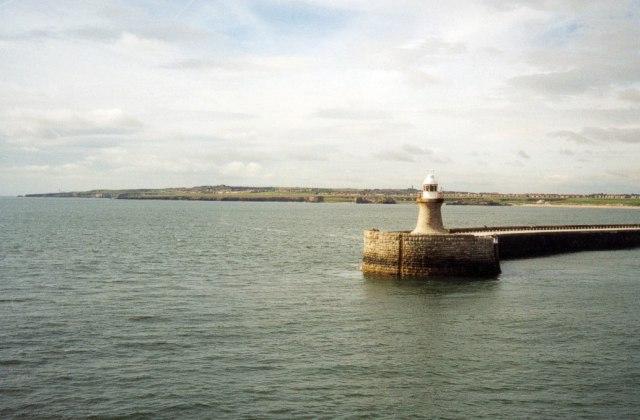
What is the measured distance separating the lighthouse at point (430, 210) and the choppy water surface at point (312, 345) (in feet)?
16.9

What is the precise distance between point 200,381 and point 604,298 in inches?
893

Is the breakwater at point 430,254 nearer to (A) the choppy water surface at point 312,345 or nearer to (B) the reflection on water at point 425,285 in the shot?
(B) the reflection on water at point 425,285

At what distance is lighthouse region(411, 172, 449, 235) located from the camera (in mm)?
40375

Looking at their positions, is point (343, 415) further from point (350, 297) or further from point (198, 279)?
point (198, 279)

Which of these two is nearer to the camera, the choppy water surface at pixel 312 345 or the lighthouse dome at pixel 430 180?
the choppy water surface at pixel 312 345

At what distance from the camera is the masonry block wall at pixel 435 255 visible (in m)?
37.6

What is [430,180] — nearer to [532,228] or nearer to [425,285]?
[425,285]

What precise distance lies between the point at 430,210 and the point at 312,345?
20368mm

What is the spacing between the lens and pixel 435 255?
37.6m

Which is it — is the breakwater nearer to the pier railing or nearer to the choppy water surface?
the choppy water surface

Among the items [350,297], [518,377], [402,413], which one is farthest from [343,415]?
[350,297]

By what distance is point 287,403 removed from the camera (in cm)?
1678

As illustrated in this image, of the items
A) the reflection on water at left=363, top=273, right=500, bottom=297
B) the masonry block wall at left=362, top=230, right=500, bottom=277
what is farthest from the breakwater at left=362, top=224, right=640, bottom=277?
the reflection on water at left=363, top=273, right=500, bottom=297

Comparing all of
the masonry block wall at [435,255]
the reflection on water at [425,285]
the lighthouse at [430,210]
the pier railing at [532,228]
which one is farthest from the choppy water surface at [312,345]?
the pier railing at [532,228]
